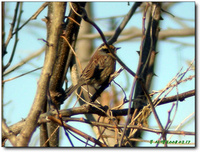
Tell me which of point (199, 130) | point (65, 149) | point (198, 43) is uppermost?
point (198, 43)

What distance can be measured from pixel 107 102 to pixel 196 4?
1443 mm

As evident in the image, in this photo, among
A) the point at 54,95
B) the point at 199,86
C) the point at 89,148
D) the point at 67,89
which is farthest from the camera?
the point at 67,89

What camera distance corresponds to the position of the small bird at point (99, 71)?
9.16ft

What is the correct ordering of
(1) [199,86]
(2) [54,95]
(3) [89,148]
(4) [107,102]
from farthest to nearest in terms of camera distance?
1. (4) [107,102]
2. (2) [54,95]
3. (1) [199,86]
4. (3) [89,148]

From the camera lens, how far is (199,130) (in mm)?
2309

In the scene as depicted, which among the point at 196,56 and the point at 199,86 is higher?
the point at 196,56

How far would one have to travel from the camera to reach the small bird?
2793 millimetres

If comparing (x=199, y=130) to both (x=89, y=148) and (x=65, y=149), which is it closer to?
(x=89, y=148)

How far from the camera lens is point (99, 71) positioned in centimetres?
289

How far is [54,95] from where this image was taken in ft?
8.41

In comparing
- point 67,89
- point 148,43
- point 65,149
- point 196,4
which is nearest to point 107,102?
point 67,89

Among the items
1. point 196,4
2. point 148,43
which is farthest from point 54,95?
point 196,4

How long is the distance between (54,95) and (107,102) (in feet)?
2.89

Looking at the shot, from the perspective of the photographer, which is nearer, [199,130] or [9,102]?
[199,130]
